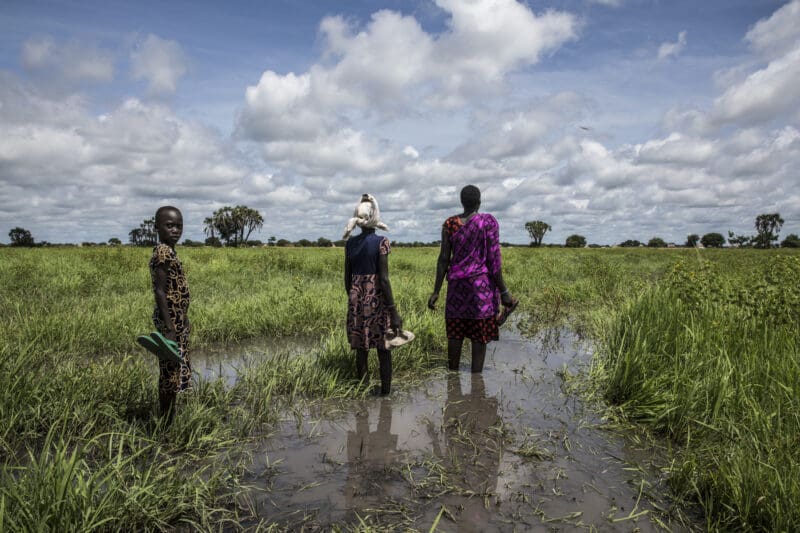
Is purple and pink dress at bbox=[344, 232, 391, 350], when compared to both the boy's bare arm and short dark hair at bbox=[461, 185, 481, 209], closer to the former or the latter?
short dark hair at bbox=[461, 185, 481, 209]

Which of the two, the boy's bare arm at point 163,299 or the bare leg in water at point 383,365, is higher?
the boy's bare arm at point 163,299

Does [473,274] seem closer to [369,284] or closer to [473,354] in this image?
[473,354]

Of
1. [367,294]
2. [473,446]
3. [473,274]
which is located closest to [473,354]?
[473,274]

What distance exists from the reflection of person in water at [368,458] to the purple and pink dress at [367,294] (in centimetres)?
68

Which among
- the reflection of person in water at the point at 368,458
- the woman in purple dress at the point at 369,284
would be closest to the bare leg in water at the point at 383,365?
the woman in purple dress at the point at 369,284

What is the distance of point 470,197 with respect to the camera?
4867 mm

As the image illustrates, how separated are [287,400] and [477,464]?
75.7 inches

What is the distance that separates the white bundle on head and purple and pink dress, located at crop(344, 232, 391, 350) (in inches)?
4.3

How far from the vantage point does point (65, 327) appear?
5.69m

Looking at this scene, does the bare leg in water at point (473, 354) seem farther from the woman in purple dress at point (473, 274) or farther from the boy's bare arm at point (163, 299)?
Result: the boy's bare arm at point (163, 299)

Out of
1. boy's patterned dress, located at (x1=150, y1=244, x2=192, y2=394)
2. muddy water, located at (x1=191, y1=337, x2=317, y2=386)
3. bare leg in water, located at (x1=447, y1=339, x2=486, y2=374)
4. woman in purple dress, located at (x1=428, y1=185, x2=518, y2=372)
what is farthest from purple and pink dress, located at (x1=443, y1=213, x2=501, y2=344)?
boy's patterned dress, located at (x1=150, y1=244, x2=192, y2=394)

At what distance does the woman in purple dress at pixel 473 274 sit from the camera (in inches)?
193

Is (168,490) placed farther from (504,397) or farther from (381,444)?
(504,397)

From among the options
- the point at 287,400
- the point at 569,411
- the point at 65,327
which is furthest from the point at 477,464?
the point at 65,327
